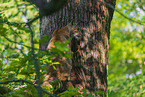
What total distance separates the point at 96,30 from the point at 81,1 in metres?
0.55

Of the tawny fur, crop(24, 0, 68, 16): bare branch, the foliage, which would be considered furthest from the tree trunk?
the foliage

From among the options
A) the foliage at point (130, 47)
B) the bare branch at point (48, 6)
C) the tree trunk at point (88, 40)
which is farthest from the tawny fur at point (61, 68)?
the foliage at point (130, 47)

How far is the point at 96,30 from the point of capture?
9.36ft

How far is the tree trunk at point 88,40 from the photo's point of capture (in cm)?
263

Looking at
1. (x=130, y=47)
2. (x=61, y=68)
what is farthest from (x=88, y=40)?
(x=130, y=47)

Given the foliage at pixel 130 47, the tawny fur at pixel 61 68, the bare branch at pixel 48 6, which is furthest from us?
the foliage at pixel 130 47

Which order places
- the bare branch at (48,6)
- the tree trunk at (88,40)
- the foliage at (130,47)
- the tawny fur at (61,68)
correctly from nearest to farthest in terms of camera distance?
the bare branch at (48,6)
the tawny fur at (61,68)
the tree trunk at (88,40)
the foliage at (130,47)

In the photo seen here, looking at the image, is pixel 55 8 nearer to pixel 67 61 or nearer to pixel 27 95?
pixel 27 95

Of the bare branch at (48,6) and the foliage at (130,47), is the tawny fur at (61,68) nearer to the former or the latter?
the bare branch at (48,6)

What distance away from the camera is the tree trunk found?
2.63m

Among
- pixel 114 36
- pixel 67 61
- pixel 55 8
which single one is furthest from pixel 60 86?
pixel 114 36

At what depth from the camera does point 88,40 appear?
2770 mm

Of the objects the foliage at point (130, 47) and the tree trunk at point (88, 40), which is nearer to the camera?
the tree trunk at point (88, 40)

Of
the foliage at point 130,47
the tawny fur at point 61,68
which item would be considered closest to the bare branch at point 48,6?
the tawny fur at point 61,68
